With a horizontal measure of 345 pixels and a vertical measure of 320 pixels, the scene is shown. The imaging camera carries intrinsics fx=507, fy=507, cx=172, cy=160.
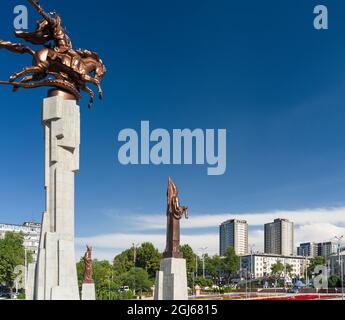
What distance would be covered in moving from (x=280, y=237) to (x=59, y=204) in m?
125

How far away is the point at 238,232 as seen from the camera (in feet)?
431

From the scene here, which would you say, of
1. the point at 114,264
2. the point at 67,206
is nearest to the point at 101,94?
the point at 67,206

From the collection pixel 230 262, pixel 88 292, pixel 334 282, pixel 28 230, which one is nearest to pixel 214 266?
pixel 230 262

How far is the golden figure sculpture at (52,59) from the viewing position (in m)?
16.7

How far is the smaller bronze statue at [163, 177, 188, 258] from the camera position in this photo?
63.1ft

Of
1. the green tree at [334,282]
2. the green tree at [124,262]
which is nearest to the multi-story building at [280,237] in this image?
the green tree at [334,282]

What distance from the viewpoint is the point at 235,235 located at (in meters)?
131

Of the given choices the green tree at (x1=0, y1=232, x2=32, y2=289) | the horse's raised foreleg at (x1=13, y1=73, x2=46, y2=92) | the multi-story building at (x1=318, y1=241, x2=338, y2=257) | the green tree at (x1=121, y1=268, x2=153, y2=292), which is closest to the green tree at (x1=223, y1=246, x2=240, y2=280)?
the green tree at (x1=121, y1=268, x2=153, y2=292)

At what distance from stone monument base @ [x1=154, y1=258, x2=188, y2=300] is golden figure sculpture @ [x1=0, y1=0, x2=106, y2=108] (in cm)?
708

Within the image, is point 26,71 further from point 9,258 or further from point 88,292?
point 9,258

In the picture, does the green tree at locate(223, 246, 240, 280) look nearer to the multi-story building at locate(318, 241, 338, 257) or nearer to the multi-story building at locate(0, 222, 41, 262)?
the multi-story building at locate(0, 222, 41, 262)
